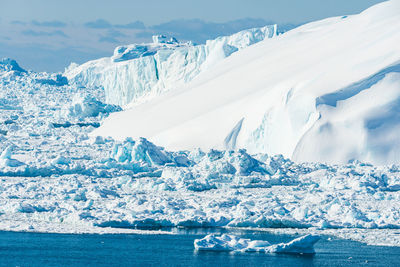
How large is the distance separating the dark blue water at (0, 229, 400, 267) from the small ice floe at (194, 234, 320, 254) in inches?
5.9

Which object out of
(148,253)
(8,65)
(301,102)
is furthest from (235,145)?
(8,65)

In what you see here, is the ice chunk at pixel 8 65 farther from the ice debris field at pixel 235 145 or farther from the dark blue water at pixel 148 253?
the dark blue water at pixel 148 253

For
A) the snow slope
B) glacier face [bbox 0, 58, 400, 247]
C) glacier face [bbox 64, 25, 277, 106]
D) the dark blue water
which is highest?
glacier face [bbox 64, 25, 277, 106]

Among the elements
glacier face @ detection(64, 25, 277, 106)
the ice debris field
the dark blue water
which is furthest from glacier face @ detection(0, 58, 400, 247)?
glacier face @ detection(64, 25, 277, 106)

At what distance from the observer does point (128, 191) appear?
28469 mm

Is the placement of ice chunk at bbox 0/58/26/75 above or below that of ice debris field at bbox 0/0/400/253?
above

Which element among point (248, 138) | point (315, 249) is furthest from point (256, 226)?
point (248, 138)

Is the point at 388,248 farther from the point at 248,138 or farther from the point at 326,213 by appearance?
the point at 248,138

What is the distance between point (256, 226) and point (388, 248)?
12.9ft

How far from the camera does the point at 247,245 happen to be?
19.7 metres

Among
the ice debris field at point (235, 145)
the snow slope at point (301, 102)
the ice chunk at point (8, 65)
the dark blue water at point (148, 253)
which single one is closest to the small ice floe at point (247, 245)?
the ice debris field at point (235, 145)

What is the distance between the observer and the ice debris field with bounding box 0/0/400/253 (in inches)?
912

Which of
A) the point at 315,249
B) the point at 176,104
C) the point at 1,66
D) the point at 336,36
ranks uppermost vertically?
the point at 1,66

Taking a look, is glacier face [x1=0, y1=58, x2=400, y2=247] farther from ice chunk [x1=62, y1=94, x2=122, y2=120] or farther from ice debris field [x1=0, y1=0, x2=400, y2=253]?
ice chunk [x1=62, y1=94, x2=122, y2=120]
